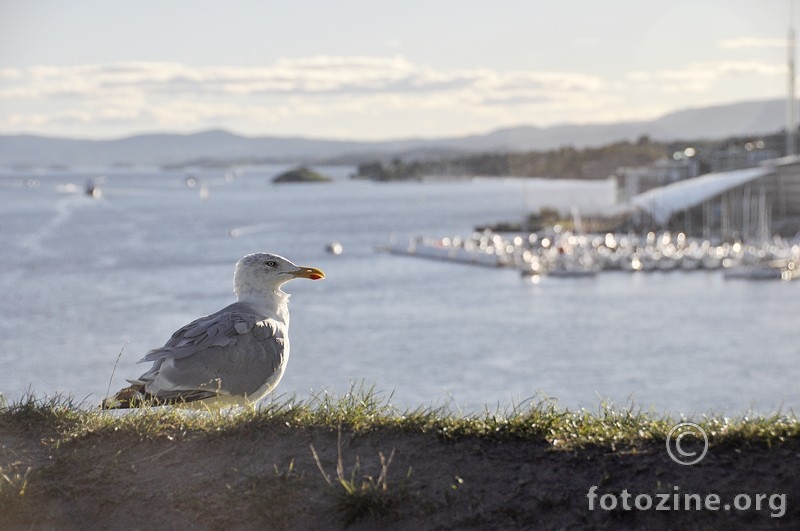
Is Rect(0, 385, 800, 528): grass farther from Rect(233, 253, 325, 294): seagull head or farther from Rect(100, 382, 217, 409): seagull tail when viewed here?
Rect(233, 253, 325, 294): seagull head

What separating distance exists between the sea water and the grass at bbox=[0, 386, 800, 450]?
46.1ft

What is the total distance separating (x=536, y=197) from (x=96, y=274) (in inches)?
4141

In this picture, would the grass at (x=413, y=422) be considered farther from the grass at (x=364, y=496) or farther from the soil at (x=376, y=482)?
the grass at (x=364, y=496)

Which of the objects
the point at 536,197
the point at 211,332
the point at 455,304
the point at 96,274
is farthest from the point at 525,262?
the point at 536,197

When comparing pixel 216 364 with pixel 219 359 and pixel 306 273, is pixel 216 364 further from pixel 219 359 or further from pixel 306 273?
pixel 306 273

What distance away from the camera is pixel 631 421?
5.07m

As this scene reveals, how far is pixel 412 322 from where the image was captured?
5272cm

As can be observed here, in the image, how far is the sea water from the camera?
39281 millimetres

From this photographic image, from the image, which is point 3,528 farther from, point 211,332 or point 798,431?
point 798,431

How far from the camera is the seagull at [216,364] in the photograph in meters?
5.24

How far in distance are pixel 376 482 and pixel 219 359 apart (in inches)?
48.2

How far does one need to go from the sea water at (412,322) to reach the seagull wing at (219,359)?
45.2 ft

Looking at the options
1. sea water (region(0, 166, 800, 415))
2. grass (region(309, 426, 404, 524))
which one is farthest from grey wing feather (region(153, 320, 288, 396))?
sea water (region(0, 166, 800, 415))

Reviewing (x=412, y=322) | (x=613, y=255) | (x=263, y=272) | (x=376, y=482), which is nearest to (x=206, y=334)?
(x=263, y=272)
